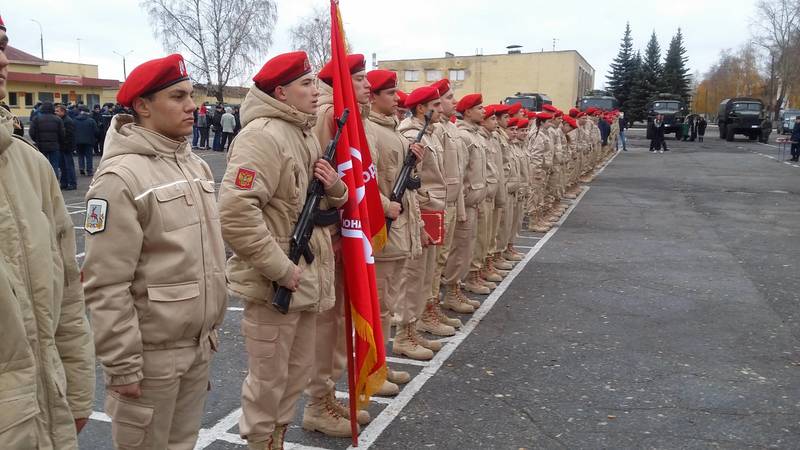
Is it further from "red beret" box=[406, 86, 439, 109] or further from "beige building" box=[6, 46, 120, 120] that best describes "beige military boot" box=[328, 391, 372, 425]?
"beige building" box=[6, 46, 120, 120]

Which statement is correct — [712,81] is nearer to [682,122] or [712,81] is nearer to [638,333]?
[682,122]

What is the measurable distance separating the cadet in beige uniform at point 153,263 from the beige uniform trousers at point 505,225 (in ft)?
18.8

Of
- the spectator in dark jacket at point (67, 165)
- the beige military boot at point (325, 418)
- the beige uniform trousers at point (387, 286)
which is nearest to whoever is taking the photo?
the beige military boot at point (325, 418)

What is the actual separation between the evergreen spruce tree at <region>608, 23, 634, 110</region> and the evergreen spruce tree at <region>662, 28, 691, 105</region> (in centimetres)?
452

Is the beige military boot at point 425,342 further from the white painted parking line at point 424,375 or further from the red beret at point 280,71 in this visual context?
the red beret at point 280,71

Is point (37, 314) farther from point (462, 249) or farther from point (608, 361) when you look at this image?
point (462, 249)

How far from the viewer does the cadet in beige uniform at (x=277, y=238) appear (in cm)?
321

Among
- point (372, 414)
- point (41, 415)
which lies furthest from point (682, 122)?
point (41, 415)

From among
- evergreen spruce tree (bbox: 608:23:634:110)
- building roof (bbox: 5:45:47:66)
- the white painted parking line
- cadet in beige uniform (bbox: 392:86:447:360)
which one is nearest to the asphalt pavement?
the white painted parking line

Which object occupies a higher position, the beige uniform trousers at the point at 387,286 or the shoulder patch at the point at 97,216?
the shoulder patch at the point at 97,216

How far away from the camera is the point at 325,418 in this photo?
13.6 ft

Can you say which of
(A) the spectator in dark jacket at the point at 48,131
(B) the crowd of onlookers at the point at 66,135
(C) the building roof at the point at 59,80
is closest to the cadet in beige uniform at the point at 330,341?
(B) the crowd of onlookers at the point at 66,135

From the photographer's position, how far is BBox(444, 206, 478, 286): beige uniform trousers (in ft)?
21.9

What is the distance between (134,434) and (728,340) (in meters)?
5.19
